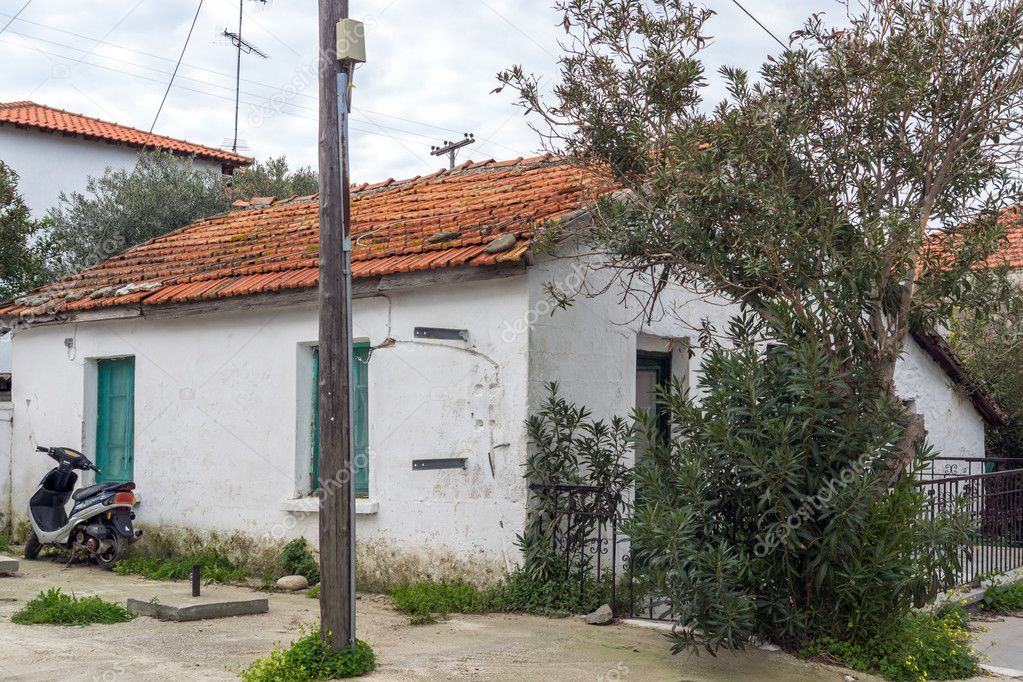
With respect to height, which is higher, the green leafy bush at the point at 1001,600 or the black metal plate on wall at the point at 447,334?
the black metal plate on wall at the point at 447,334

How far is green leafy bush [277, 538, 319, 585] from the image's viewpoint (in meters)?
9.75

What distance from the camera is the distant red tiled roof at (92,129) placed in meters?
25.3

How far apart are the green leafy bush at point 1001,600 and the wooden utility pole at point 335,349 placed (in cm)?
632

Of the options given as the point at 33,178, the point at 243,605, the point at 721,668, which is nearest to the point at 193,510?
the point at 243,605

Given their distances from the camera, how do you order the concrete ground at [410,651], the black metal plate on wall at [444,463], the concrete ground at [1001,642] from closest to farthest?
the concrete ground at [410,651] → the concrete ground at [1001,642] → the black metal plate on wall at [444,463]

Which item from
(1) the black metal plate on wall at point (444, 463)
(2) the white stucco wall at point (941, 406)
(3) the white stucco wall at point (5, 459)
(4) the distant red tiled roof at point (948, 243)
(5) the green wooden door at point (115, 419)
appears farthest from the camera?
(2) the white stucco wall at point (941, 406)

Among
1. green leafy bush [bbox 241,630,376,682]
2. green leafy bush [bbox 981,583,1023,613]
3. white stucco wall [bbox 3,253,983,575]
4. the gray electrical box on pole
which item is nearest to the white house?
white stucco wall [bbox 3,253,983,575]

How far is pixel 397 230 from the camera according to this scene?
416 inches

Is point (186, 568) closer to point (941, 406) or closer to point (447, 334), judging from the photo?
point (447, 334)

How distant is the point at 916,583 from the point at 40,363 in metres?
10.4

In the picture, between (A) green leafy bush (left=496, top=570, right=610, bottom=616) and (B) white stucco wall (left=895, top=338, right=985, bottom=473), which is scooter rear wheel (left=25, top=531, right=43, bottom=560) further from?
(B) white stucco wall (left=895, top=338, right=985, bottom=473)

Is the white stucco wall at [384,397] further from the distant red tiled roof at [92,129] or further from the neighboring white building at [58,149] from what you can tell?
the distant red tiled roof at [92,129]

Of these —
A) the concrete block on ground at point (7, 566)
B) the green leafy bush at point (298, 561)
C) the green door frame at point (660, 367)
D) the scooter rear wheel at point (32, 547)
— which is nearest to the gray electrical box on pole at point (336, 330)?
the green leafy bush at point (298, 561)

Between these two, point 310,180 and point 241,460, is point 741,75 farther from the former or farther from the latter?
point 310,180
